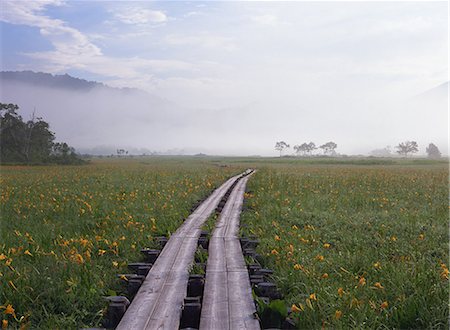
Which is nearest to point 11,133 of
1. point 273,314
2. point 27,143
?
point 27,143

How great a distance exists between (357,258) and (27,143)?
221 ft

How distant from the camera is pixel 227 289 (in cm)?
527

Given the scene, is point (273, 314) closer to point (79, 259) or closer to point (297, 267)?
point (297, 267)

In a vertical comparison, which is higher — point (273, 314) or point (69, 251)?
point (69, 251)

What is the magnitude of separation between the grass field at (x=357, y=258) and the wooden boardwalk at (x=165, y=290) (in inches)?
54.7

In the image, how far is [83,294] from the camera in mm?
5055

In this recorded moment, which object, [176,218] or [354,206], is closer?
[176,218]

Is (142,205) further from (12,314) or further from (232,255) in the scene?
(12,314)

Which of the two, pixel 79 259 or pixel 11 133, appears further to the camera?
→ pixel 11 133

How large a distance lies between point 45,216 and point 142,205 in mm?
2796

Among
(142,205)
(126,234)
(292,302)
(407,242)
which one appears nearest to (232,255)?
(292,302)

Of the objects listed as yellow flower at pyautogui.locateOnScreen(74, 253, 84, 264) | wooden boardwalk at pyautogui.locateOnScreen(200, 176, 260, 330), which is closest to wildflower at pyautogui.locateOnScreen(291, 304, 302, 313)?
wooden boardwalk at pyautogui.locateOnScreen(200, 176, 260, 330)

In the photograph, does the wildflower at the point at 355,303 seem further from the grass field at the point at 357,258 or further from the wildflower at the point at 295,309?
the wildflower at the point at 295,309

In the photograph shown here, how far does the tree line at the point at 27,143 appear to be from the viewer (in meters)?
61.5
